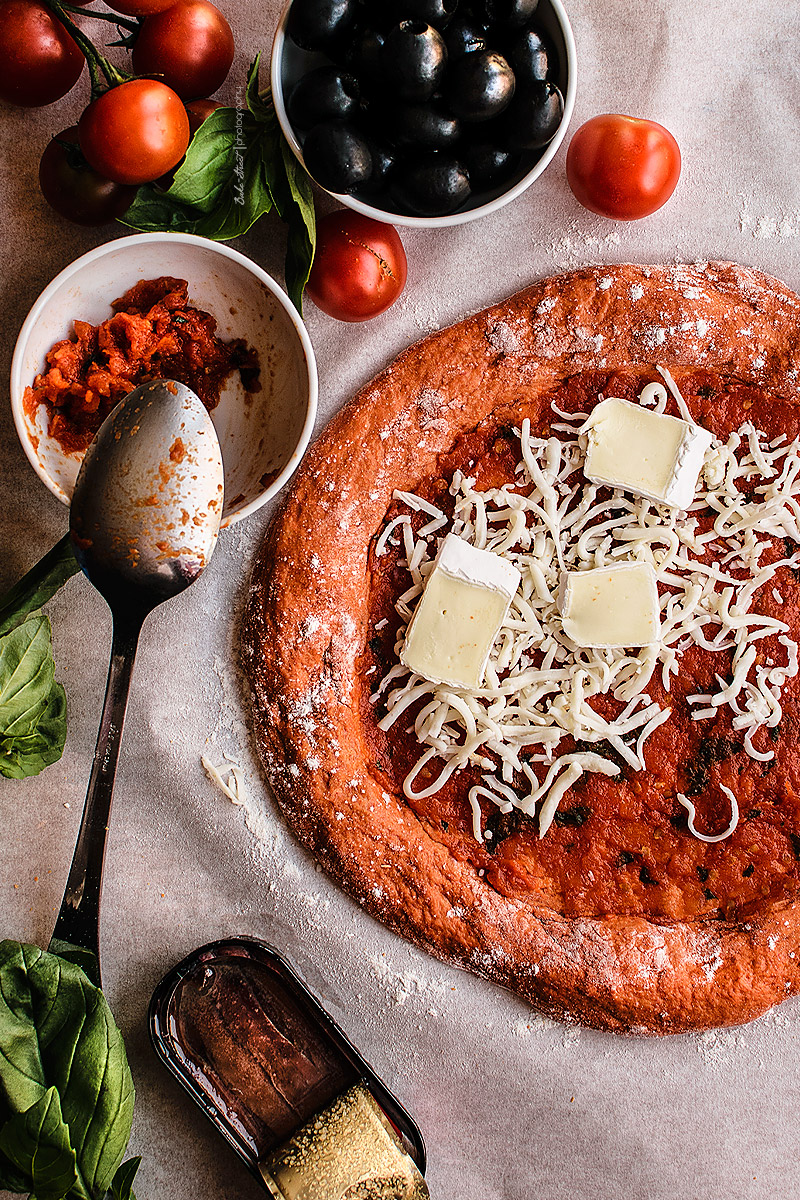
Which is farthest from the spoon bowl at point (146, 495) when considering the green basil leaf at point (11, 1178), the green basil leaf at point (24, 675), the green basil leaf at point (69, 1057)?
the green basil leaf at point (11, 1178)

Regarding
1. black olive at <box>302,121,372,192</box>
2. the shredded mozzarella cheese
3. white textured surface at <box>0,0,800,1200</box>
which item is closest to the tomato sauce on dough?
the shredded mozzarella cheese

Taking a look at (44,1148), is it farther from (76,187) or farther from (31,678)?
(76,187)

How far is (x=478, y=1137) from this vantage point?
8.41 ft

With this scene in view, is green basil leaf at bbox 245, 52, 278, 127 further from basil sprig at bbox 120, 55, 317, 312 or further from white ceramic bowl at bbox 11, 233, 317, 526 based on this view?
white ceramic bowl at bbox 11, 233, 317, 526

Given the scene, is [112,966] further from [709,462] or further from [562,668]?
[709,462]

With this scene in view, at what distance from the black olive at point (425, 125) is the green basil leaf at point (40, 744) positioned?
1.70 metres

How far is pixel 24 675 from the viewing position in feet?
7.64

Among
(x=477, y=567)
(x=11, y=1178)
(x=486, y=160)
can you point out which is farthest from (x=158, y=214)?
(x=11, y=1178)

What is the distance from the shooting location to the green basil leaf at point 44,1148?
206cm

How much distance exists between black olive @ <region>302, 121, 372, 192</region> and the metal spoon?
611 mm

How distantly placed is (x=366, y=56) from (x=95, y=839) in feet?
6.71

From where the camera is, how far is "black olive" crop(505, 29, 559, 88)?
2074 mm

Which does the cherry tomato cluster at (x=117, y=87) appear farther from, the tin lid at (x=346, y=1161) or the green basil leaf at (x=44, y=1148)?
the tin lid at (x=346, y=1161)

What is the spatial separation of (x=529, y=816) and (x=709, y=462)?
1.12 meters
